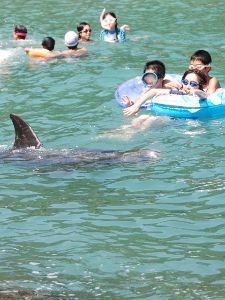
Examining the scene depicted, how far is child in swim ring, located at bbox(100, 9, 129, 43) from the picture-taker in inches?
706

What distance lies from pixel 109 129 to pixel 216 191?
132 inches

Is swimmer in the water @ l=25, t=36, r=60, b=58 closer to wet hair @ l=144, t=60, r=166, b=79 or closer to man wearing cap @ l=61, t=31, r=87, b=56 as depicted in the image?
man wearing cap @ l=61, t=31, r=87, b=56

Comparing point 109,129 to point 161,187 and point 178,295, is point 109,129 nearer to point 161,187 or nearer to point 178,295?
point 161,187

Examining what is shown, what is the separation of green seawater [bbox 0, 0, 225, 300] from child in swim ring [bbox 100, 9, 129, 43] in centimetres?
216

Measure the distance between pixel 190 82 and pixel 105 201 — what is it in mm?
4179

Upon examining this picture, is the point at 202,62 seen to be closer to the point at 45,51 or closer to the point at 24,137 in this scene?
the point at 24,137

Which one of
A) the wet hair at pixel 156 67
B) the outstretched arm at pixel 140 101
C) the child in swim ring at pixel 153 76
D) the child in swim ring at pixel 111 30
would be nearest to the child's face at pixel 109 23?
the child in swim ring at pixel 111 30

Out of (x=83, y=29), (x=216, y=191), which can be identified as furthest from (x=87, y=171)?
→ (x=83, y=29)

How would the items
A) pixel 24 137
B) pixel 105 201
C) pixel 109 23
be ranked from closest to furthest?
pixel 105 201 → pixel 24 137 → pixel 109 23

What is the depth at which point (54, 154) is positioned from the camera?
9938mm

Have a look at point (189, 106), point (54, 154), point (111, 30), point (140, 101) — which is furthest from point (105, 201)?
point (111, 30)

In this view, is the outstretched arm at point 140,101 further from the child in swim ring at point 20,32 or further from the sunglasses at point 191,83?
the child in swim ring at point 20,32

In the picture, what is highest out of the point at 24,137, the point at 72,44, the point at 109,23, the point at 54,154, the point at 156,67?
the point at 109,23

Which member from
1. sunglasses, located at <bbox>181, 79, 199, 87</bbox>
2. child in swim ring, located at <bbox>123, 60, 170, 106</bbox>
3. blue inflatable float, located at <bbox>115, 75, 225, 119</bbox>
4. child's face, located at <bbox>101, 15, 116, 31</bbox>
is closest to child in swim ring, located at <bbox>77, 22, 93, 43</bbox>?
child's face, located at <bbox>101, 15, 116, 31</bbox>
